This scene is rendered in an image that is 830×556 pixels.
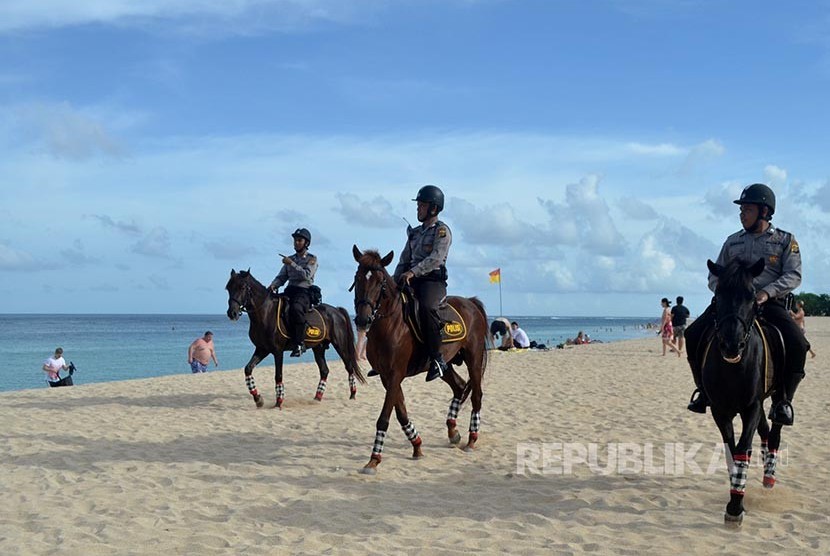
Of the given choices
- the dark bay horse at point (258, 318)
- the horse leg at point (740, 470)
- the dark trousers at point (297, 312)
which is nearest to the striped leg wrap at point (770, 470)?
the horse leg at point (740, 470)

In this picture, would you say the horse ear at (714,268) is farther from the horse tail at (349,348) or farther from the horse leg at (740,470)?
the horse tail at (349,348)

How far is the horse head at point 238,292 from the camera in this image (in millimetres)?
12828

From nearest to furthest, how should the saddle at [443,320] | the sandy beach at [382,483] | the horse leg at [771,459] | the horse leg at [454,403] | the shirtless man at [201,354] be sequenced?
the sandy beach at [382,483] < the horse leg at [771,459] < the saddle at [443,320] < the horse leg at [454,403] < the shirtless man at [201,354]

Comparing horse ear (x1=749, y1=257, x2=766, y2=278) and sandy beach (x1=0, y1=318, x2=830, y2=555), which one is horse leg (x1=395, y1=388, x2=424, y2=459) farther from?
horse ear (x1=749, y1=257, x2=766, y2=278)

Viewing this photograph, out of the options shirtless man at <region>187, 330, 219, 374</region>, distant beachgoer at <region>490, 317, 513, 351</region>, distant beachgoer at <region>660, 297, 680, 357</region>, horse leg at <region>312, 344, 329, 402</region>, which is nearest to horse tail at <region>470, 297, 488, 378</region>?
horse leg at <region>312, 344, 329, 402</region>

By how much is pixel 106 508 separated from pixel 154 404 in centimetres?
771

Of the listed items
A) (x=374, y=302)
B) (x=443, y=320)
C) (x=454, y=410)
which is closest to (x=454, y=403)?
(x=454, y=410)

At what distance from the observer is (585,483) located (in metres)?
7.71

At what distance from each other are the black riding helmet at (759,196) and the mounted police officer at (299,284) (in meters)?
8.11

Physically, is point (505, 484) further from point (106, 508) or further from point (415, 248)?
point (106, 508)

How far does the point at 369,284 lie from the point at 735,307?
11.9 ft

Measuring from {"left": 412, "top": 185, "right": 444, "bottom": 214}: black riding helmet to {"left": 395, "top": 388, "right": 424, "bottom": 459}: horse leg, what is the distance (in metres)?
2.27

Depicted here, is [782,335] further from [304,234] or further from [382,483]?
[304,234]

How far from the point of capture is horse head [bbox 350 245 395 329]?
7852mm
